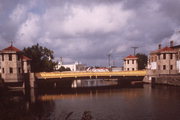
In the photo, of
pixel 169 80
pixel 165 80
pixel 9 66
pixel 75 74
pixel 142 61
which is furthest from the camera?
pixel 142 61

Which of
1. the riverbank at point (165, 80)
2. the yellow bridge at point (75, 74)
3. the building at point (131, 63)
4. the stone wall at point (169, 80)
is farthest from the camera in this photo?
the building at point (131, 63)

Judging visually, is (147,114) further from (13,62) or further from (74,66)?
(74,66)

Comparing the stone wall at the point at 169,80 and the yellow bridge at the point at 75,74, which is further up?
the yellow bridge at the point at 75,74

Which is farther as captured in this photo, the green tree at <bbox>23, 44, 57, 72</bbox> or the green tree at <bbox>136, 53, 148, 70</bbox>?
the green tree at <bbox>136, 53, 148, 70</bbox>

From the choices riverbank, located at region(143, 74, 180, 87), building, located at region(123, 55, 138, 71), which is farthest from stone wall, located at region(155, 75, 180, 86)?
building, located at region(123, 55, 138, 71)

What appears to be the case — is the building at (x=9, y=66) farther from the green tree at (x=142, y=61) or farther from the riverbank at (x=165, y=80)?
the green tree at (x=142, y=61)

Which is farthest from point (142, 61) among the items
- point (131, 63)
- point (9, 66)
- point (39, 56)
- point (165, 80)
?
point (9, 66)

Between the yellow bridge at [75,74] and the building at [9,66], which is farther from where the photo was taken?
the yellow bridge at [75,74]

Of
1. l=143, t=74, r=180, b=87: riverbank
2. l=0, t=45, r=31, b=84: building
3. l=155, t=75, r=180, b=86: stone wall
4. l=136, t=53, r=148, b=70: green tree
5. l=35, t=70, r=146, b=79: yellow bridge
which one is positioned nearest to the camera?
A: l=0, t=45, r=31, b=84: building

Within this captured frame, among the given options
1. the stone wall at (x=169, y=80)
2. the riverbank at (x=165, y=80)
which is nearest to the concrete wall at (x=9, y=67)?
the riverbank at (x=165, y=80)

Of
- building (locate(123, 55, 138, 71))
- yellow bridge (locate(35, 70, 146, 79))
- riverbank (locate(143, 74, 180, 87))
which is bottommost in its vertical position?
riverbank (locate(143, 74, 180, 87))

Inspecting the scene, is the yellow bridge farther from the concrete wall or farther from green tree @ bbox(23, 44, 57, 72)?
green tree @ bbox(23, 44, 57, 72)

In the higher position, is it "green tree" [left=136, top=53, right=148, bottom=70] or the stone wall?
"green tree" [left=136, top=53, right=148, bottom=70]

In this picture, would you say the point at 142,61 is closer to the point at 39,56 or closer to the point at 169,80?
the point at 169,80
